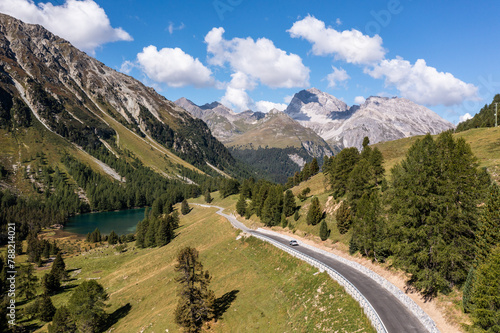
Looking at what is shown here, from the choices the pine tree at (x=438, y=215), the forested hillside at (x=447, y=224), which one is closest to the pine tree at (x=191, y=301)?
the forested hillside at (x=447, y=224)

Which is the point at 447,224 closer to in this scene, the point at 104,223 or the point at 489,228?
the point at 489,228

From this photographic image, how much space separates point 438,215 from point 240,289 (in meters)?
32.9

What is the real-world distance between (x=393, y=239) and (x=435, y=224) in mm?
6125

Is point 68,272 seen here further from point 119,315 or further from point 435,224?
point 435,224

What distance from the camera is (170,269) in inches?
2589

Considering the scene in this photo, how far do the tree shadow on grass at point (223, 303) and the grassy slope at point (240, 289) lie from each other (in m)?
0.65

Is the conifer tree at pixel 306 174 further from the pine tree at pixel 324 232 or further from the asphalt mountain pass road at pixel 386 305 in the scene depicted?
the asphalt mountain pass road at pixel 386 305

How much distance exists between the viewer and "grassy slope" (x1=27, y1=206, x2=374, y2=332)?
30828 millimetres

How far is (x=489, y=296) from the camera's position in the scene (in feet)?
60.7

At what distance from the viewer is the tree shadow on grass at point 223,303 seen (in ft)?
132

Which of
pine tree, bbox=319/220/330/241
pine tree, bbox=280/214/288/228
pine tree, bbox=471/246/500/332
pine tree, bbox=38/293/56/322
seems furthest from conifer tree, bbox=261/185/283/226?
pine tree, bbox=471/246/500/332

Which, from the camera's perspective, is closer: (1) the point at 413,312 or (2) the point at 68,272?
(1) the point at 413,312

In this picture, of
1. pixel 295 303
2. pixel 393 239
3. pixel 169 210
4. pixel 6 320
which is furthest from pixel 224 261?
pixel 169 210

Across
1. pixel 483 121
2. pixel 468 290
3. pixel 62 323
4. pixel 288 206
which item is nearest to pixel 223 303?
pixel 62 323
